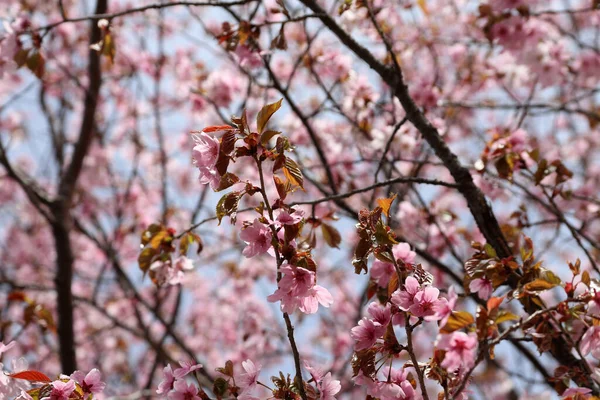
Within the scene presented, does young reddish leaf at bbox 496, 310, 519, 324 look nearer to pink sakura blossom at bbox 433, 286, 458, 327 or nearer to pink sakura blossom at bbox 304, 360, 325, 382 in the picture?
pink sakura blossom at bbox 433, 286, 458, 327

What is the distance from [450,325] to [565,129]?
6037mm

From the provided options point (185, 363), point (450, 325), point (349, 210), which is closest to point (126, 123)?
point (349, 210)

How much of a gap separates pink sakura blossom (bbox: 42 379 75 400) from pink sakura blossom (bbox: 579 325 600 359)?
1111 mm

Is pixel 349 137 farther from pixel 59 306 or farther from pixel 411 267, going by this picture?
pixel 411 267

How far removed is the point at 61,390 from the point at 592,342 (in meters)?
1.15

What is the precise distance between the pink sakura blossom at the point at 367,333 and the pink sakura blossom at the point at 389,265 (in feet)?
0.71

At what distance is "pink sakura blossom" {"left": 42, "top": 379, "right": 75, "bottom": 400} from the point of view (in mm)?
1217

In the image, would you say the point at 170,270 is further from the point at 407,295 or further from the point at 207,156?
the point at 407,295

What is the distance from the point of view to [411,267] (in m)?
1.37

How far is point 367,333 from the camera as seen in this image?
A: 129cm

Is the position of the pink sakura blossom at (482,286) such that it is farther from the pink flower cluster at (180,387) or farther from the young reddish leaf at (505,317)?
the pink flower cluster at (180,387)

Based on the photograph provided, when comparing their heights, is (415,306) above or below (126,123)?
below

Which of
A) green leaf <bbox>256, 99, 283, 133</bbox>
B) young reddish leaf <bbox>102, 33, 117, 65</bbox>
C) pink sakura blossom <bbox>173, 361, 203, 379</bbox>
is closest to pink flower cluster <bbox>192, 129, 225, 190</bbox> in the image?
green leaf <bbox>256, 99, 283, 133</bbox>

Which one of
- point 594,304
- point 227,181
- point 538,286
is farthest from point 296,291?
point 594,304
